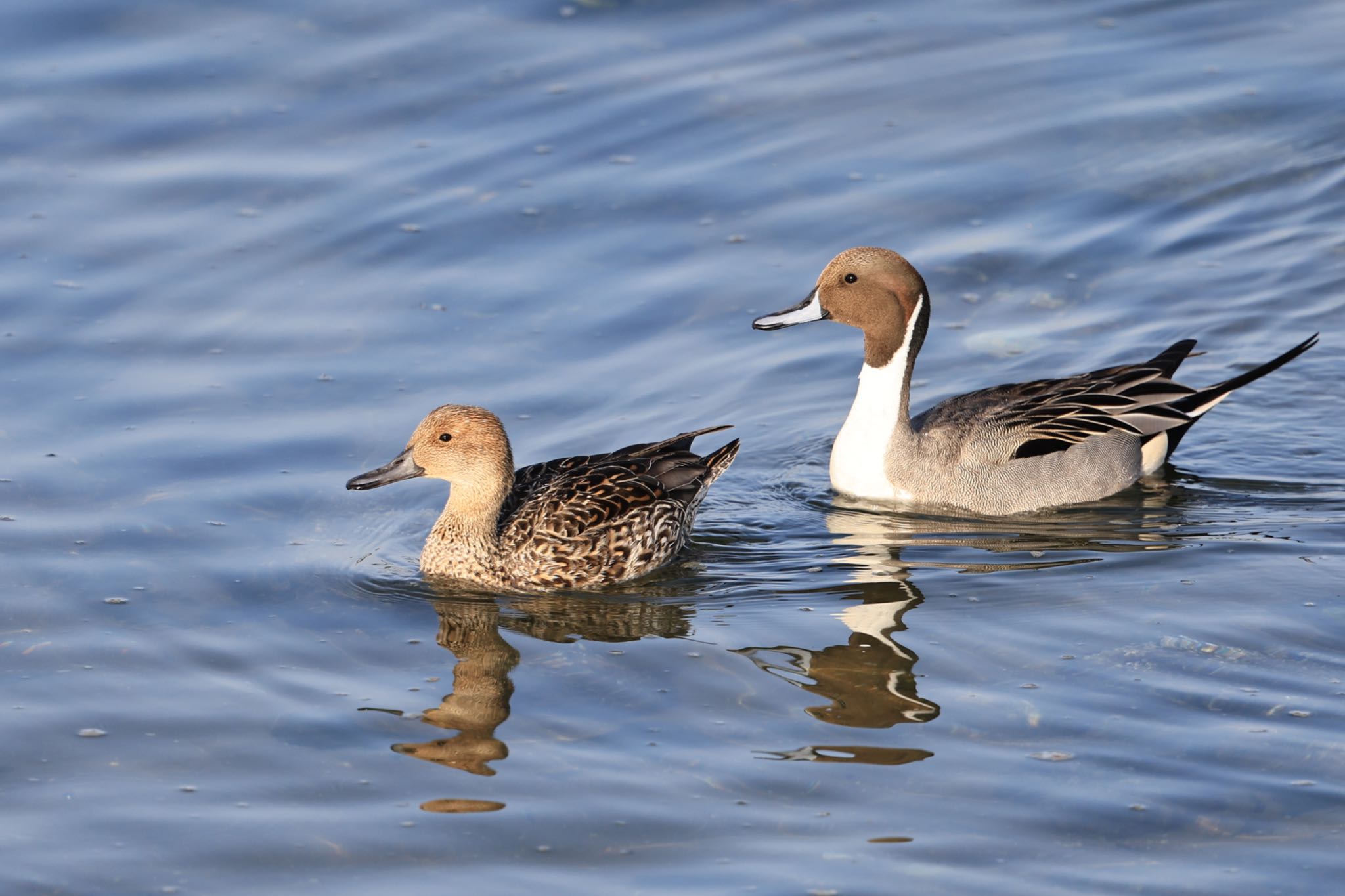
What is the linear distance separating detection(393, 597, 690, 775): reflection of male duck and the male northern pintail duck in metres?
1.96

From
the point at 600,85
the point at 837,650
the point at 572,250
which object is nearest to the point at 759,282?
the point at 572,250

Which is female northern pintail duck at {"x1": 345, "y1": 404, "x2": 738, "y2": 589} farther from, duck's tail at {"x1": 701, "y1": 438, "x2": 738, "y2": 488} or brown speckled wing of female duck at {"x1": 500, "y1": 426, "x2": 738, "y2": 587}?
duck's tail at {"x1": 701, "y1": 438, "x2": 738, "y2": 488}

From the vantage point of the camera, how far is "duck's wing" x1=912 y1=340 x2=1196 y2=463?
32.3 feet

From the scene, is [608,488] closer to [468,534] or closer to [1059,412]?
[468,534]

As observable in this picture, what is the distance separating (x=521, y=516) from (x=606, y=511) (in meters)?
0.41

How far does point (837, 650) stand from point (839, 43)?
314 inches

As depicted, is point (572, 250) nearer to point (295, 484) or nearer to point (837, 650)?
point (295, 484)

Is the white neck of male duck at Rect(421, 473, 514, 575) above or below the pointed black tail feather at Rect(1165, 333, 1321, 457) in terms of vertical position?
below

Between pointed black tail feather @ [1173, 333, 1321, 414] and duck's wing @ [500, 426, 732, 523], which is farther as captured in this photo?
pointed black tail feather @ [1173, 333, 1321, 414]

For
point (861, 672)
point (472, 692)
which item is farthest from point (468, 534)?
point (861, 672)

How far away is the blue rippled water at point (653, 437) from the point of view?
6539 mm

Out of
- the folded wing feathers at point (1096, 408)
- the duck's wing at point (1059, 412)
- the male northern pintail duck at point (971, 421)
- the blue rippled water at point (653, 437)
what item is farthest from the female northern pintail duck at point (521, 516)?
the folded wing feathers at point (1096, 408)

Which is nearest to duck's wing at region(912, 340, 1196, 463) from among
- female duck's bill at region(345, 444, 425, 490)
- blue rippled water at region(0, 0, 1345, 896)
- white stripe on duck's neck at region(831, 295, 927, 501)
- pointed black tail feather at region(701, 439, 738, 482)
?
white stripe on duck's neck at region(831, 295, 927, 501)

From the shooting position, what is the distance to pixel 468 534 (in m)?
8.70
